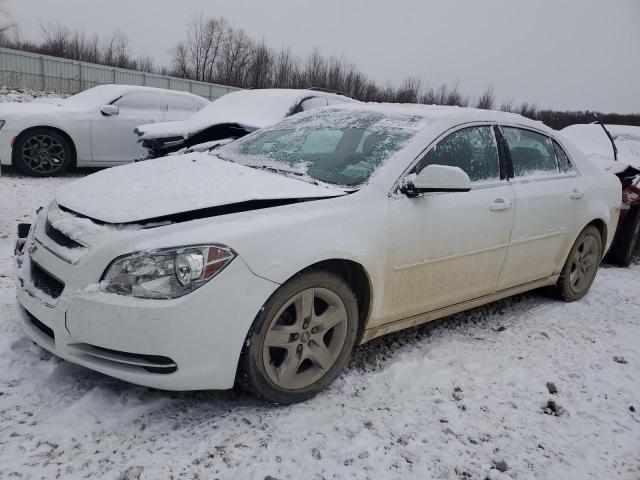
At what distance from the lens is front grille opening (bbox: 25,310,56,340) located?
248cm

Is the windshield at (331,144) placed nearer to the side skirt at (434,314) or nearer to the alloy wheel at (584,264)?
the side skirt at (434,314)

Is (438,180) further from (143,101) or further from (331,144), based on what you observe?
(143,101)

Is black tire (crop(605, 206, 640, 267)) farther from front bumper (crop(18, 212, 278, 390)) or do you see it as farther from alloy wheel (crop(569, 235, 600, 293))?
front bumper (crop(18, 212, 278, 390))

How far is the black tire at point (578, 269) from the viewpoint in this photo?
4453 millimetres

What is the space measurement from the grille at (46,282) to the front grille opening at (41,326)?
0.16m

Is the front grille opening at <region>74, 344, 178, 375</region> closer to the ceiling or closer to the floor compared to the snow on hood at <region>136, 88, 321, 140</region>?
closer to the floor

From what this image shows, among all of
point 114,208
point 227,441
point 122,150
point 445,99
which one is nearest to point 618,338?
point 227,441

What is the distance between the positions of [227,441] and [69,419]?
2.31ft

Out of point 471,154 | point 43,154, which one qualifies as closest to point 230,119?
point 43,154

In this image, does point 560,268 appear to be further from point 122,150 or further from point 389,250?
point 122,150

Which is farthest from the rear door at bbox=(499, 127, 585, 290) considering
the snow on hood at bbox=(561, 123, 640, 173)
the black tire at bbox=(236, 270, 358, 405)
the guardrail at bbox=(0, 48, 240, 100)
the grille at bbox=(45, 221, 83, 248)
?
Result: the guardrail at bbox=(0, 48, 240, 100)

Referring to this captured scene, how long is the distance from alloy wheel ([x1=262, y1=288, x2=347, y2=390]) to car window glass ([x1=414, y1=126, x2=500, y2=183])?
0.99 meters

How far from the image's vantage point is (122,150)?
27.1 feet

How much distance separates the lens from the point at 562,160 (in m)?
4.31
